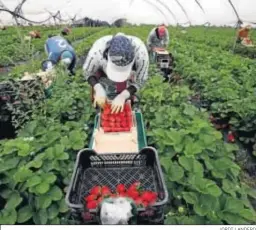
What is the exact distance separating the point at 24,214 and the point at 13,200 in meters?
0.08

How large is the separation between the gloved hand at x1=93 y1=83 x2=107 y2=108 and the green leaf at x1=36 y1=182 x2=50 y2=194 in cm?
67

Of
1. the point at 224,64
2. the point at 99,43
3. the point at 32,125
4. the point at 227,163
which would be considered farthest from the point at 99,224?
the point at 224,64

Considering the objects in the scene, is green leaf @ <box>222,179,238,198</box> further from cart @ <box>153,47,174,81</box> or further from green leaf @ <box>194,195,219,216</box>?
cart @ <box>153,47,174,81</box>

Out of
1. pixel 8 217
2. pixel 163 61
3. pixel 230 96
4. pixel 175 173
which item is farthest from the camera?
pixel 163 61

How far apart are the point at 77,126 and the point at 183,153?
29.8 inches

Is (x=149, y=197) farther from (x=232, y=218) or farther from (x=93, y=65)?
(x=93, y=65)

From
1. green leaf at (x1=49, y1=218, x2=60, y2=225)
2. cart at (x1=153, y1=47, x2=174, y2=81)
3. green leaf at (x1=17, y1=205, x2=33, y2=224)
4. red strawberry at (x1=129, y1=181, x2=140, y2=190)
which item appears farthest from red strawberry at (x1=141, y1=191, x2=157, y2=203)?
cart at (x1=153, y1=47, x2=174, y2=81)

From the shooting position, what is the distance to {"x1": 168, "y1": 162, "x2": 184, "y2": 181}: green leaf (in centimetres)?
180

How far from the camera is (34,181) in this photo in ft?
5.58

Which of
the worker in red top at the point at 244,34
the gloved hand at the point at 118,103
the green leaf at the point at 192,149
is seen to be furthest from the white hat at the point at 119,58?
the worker in red top at the point at 244,34

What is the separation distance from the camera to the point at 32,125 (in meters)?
2.28

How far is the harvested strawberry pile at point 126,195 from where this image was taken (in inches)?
55.8

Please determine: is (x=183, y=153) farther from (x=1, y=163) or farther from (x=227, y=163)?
(x=1, y=163)

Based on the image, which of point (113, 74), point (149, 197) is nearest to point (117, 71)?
point (113, 74)
